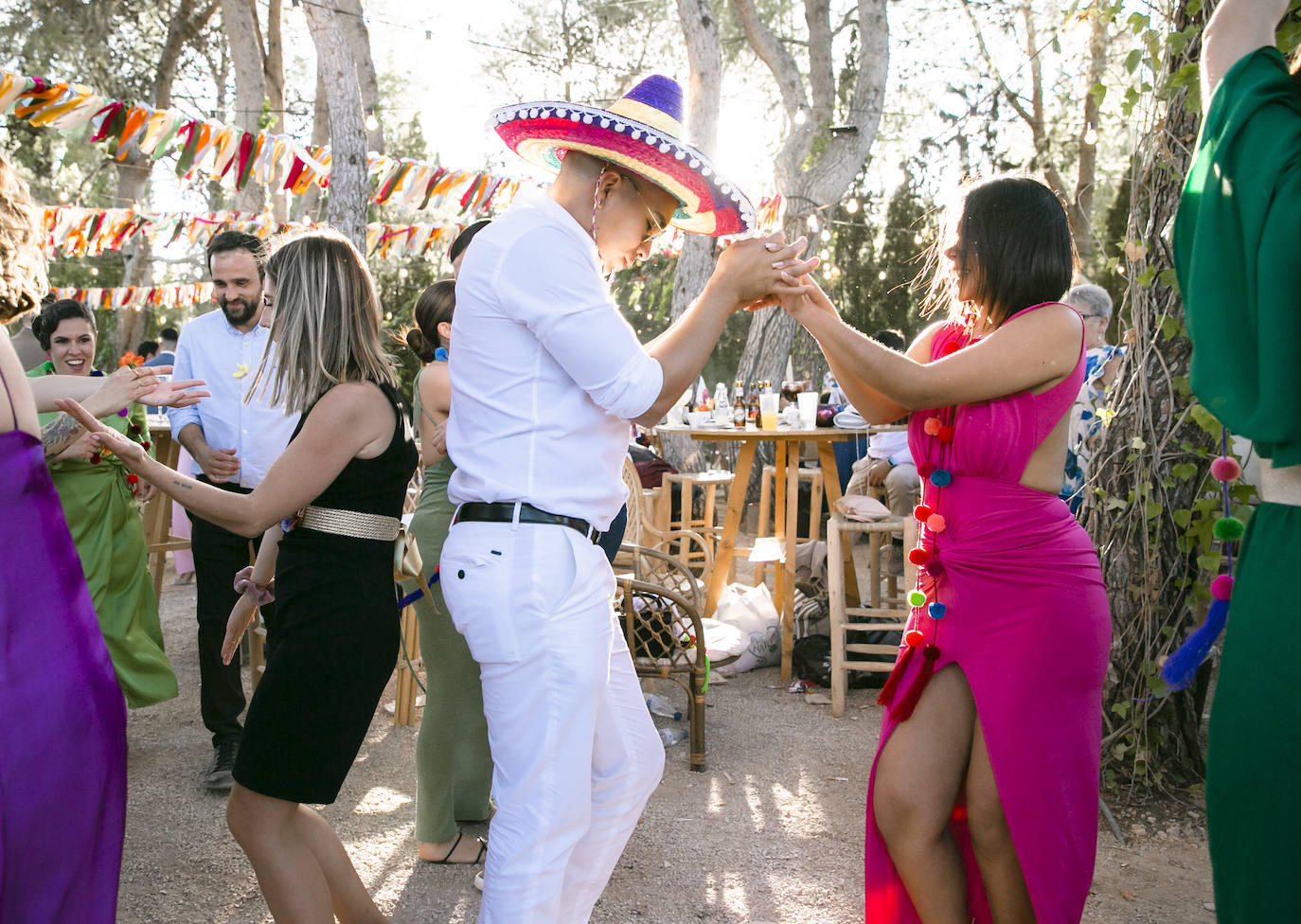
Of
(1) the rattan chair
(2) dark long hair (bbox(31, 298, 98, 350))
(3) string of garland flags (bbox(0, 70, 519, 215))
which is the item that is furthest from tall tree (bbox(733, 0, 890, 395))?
(2) dark long hair (bbox(31, 298, 98, 350))

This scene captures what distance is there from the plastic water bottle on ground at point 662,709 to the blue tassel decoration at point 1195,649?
2933mm

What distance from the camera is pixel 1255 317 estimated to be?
1334 millimetres

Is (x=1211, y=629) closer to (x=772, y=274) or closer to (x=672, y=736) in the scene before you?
(x=772, y=274)

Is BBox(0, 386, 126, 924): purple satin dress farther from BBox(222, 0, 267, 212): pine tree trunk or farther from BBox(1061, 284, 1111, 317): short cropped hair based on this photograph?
BBox(222, 0, 267, 212): pine tree trunk

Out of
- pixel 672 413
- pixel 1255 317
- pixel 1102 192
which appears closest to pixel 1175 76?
pixel 1255 317

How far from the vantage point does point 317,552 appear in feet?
7.20

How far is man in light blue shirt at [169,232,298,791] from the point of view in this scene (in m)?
3.82

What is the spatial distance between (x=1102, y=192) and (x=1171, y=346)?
21.0m

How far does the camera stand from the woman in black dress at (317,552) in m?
2.05

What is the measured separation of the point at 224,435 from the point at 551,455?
2819mm

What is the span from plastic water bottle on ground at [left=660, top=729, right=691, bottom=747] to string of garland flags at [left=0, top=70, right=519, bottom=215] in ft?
18.4

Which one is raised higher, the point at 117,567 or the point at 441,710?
the point at 117,567

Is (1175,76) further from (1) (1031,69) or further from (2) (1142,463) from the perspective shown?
(1) (1031,69)

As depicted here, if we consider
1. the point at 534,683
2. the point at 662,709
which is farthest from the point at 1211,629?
the point at 662,709
